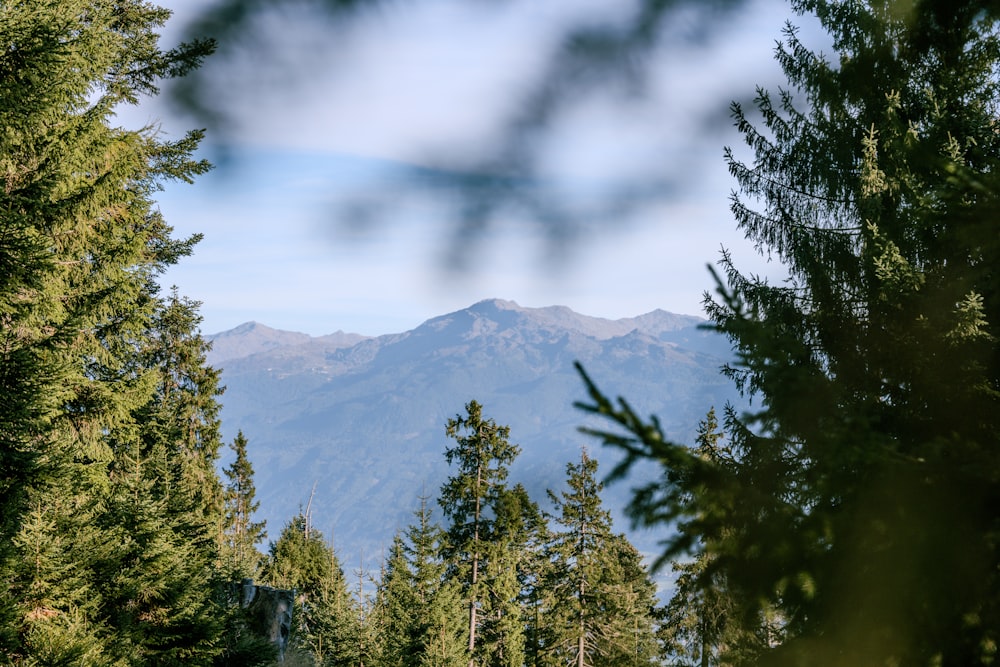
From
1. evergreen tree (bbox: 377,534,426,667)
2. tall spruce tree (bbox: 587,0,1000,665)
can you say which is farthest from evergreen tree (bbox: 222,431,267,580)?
tall spruce tree (bbox: 587,0,1000,665)

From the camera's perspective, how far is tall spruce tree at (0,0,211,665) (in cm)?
612

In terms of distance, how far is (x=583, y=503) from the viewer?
1088 inches

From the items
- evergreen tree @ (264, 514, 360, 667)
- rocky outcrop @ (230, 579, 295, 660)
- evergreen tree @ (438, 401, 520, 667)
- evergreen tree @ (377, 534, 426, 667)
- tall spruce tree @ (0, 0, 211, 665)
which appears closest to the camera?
tall spruce tree @ (0, 0, 211, 665)

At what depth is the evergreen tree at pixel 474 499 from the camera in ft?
88.9

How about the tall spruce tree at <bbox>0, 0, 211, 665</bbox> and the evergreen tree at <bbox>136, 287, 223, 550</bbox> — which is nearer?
the tall spruce tree at <bbox>0, 0, 211, 665</bbox>

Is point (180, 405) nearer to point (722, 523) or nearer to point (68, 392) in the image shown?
point (68, 392)

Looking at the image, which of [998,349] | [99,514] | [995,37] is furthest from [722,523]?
[99,514]

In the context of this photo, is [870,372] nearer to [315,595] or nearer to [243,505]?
[315,595]

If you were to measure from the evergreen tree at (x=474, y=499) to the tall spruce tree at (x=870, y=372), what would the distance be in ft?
63.5

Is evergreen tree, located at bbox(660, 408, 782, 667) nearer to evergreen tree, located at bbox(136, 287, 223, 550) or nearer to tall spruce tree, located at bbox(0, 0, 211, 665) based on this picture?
tall spruce tree, located at bbox(0, 0, 211, 665)

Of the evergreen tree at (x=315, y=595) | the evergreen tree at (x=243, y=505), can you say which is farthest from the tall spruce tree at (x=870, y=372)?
the evergreen tree at (x=243, y=505)

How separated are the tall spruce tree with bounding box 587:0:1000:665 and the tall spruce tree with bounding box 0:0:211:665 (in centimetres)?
451

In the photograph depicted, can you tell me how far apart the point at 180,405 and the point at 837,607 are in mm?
27460

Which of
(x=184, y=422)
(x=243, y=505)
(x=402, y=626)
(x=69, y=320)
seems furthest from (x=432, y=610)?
(x=243, y=505)
